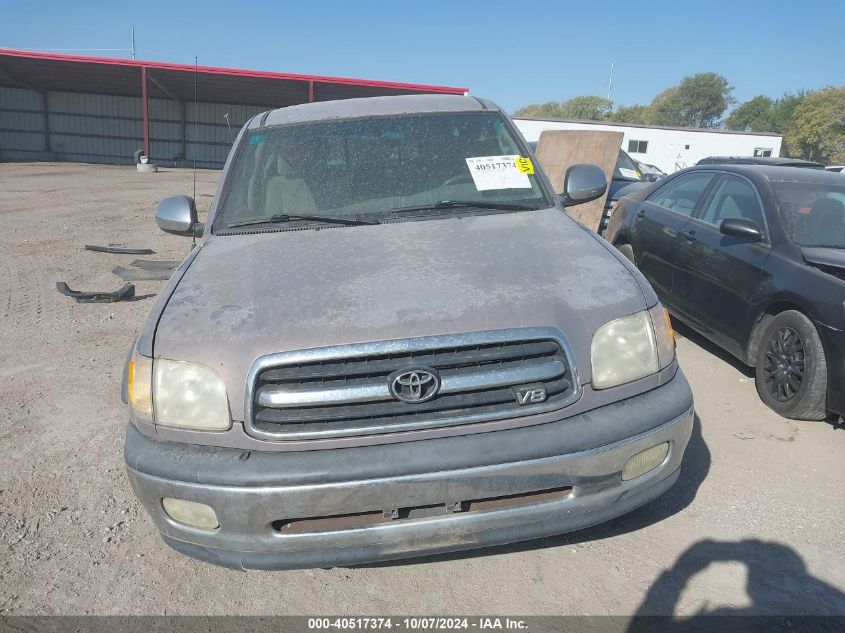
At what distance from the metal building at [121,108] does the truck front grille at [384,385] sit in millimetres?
27304

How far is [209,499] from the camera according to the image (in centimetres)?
201

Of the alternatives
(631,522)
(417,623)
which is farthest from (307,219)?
(631,522)

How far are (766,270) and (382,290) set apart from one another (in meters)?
3.08

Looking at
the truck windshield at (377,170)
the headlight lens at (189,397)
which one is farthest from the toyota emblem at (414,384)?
the truck windshield at (377,170)

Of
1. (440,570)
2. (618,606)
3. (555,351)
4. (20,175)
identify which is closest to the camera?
(555,351)

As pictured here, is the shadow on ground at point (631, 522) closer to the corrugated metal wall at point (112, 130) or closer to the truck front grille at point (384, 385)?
the truck front grille at point (384, 385)

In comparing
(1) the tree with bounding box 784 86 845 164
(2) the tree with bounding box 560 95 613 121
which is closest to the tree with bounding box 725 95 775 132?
(1) the tree with bounding box 784 86 845 164

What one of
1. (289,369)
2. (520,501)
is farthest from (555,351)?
(289,369)

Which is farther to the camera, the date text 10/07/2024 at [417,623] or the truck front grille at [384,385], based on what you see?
the date text 10/07/2024 at [417,623]

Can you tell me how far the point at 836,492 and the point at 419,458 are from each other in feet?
7.96

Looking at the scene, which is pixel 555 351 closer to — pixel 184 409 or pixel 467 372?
pixel 467 372

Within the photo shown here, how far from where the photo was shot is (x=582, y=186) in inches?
146

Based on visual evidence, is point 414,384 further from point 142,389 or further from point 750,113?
point 750,113

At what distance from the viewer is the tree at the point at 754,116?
6600 cm
